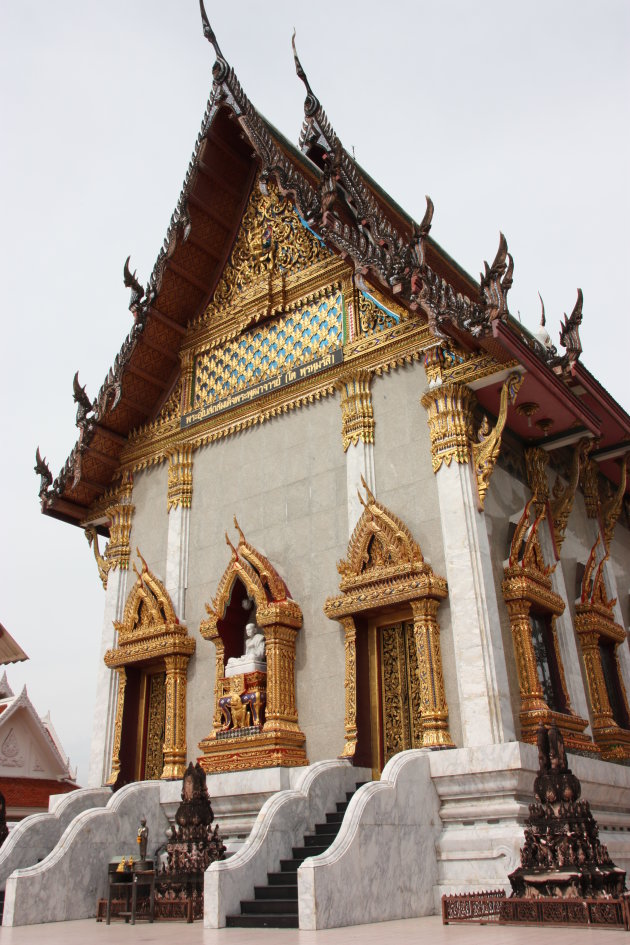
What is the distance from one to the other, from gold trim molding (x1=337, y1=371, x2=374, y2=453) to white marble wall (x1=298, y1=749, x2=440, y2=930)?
3252 mm

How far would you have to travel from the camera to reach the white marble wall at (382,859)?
5734mm

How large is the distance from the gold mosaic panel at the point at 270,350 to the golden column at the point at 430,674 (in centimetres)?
335

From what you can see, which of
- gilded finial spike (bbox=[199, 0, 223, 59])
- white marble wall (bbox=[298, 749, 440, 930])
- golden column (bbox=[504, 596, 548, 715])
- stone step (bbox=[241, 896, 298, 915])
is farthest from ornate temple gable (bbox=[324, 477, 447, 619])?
gilded finial spike (bbox=[199, 0, 223, 59])

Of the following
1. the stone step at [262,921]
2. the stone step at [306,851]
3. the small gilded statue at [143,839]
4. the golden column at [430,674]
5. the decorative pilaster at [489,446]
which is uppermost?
the decorative pilaster at [489,446]

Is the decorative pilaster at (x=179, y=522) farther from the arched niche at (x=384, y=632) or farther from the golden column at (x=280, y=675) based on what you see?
the arched niche at (x=384, y=632)

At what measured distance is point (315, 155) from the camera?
36.5 feet

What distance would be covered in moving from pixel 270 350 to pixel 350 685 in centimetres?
423

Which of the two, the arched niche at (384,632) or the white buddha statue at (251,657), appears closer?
the arched niche at (384,632)

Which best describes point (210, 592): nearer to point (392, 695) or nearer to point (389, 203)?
point (392, 695)

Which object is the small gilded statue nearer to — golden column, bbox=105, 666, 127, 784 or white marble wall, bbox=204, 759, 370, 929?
white marble wall, bbox=204, 759, 370, 929

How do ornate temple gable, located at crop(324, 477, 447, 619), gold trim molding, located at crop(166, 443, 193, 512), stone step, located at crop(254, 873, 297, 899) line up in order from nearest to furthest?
1. stone step, located at crop(254, 873, 297, 899)
2. ornate temple gable, located at crop(324, 477, 447, 619)
3. gold trim molding, located at crop(166, 443, 193, 512)

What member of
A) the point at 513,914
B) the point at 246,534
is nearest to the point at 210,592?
the point at 246,534

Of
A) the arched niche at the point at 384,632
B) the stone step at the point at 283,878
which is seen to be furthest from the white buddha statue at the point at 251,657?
the stone step at the point at 283,878

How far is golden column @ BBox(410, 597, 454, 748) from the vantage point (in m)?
7.39
